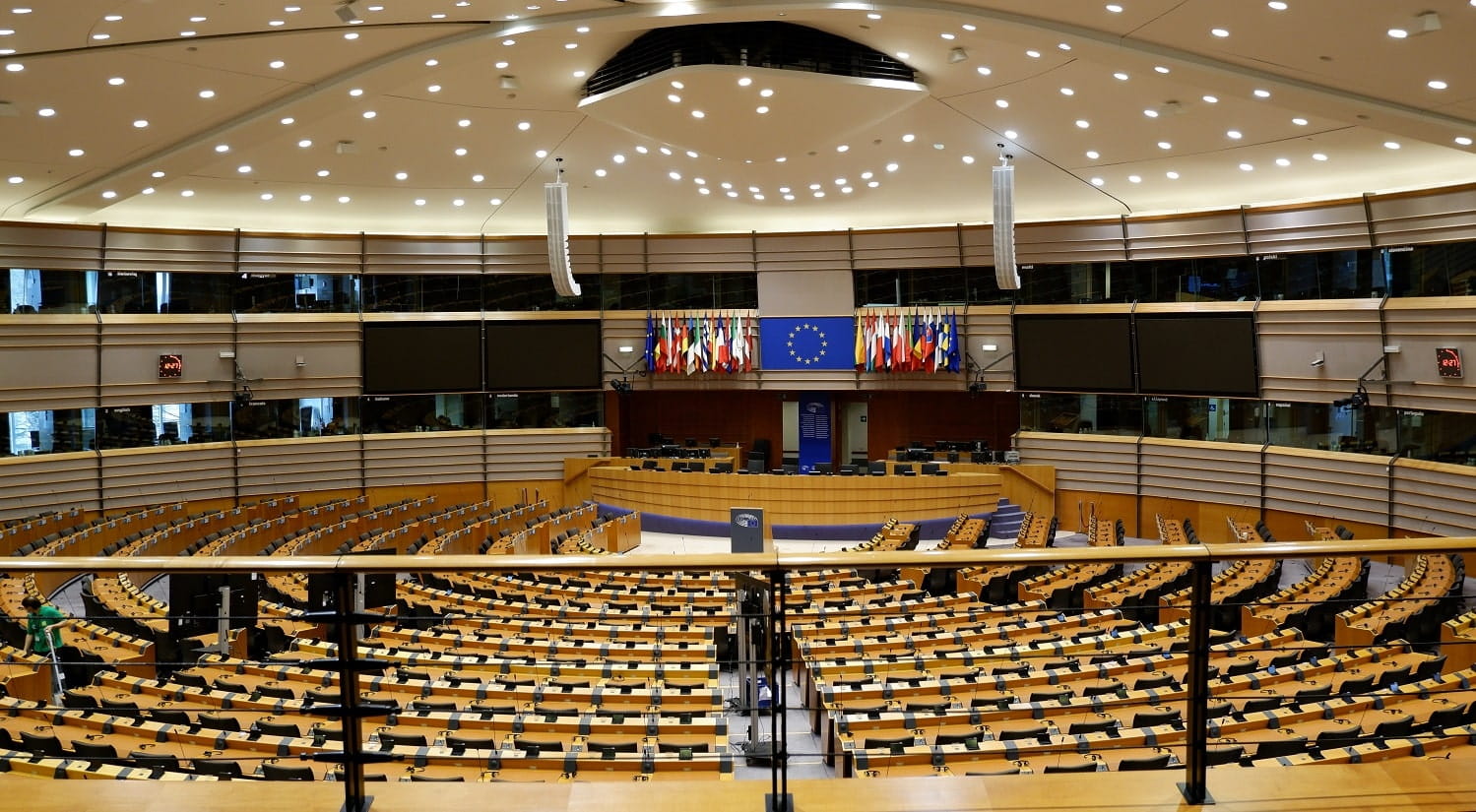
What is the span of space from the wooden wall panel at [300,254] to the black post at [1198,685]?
25.2 meters

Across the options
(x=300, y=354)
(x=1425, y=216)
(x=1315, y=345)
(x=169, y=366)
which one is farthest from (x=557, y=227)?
(x=1425, y=216)

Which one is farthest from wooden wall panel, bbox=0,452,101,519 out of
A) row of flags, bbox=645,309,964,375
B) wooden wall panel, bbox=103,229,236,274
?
row of flags, bbox=645,309,964,375

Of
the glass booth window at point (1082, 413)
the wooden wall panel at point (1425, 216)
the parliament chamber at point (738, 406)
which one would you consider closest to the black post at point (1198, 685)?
the parliament chamber at point (738, 406)

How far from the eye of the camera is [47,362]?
2222 cm

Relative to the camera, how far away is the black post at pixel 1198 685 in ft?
10.7

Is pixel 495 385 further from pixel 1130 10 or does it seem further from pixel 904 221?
pixel 1130 10

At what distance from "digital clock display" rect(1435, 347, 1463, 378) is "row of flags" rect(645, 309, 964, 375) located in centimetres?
1016

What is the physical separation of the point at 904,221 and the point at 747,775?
19901mm

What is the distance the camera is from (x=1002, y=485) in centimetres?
2473

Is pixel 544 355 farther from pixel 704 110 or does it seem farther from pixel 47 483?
pixel 704 110

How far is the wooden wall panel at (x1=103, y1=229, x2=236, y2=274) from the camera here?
76.2 ft

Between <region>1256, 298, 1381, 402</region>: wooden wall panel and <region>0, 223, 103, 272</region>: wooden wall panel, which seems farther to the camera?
<region>0, 223, 103, 272</region>: wooden wall panel

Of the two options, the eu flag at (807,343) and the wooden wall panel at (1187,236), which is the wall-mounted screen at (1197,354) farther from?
the eu flag at (807,343)

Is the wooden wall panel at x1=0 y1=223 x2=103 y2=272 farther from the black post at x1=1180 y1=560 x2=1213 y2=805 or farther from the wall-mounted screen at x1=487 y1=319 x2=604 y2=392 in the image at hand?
the black post at x1=1180 y1=560 x2=1213 y2=805
